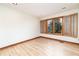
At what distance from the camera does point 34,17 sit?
280 inches

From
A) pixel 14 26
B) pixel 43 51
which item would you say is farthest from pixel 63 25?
pixel 14 26

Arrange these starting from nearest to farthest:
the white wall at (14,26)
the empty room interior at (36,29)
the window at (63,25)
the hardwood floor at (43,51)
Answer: the hardwood floor at (43,51) → the empty room interior at (36,29) → the white wall at (14,26) → the window at (63,25)

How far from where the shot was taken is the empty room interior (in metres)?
4.10

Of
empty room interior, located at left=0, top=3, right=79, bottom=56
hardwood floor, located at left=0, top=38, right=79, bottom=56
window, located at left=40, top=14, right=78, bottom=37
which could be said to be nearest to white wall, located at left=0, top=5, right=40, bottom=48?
empty room interior, located at left=0, top=3, right=79, bottom=56

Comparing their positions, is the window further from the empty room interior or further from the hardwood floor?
the hardwood floor

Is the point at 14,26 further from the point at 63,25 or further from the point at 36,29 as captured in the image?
the point at 63,25

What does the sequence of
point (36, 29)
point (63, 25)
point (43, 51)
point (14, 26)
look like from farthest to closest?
point (36, 29) → point (63, 25) → point (14, 26) → point (43, 51)

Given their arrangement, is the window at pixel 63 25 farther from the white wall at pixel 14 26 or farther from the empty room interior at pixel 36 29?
the white wall at pixel 14 26

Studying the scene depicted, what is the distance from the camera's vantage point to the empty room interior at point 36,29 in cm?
410

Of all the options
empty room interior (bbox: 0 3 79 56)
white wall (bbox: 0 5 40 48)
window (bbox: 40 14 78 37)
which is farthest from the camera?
window (bbox: 40 14 78 37)

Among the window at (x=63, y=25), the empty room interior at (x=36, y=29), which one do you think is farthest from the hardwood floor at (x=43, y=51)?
the window at (x=63, y=25)

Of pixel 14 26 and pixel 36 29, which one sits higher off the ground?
pixel 14 26

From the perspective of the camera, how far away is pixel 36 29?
24.3 feet

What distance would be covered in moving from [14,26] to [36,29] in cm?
261
